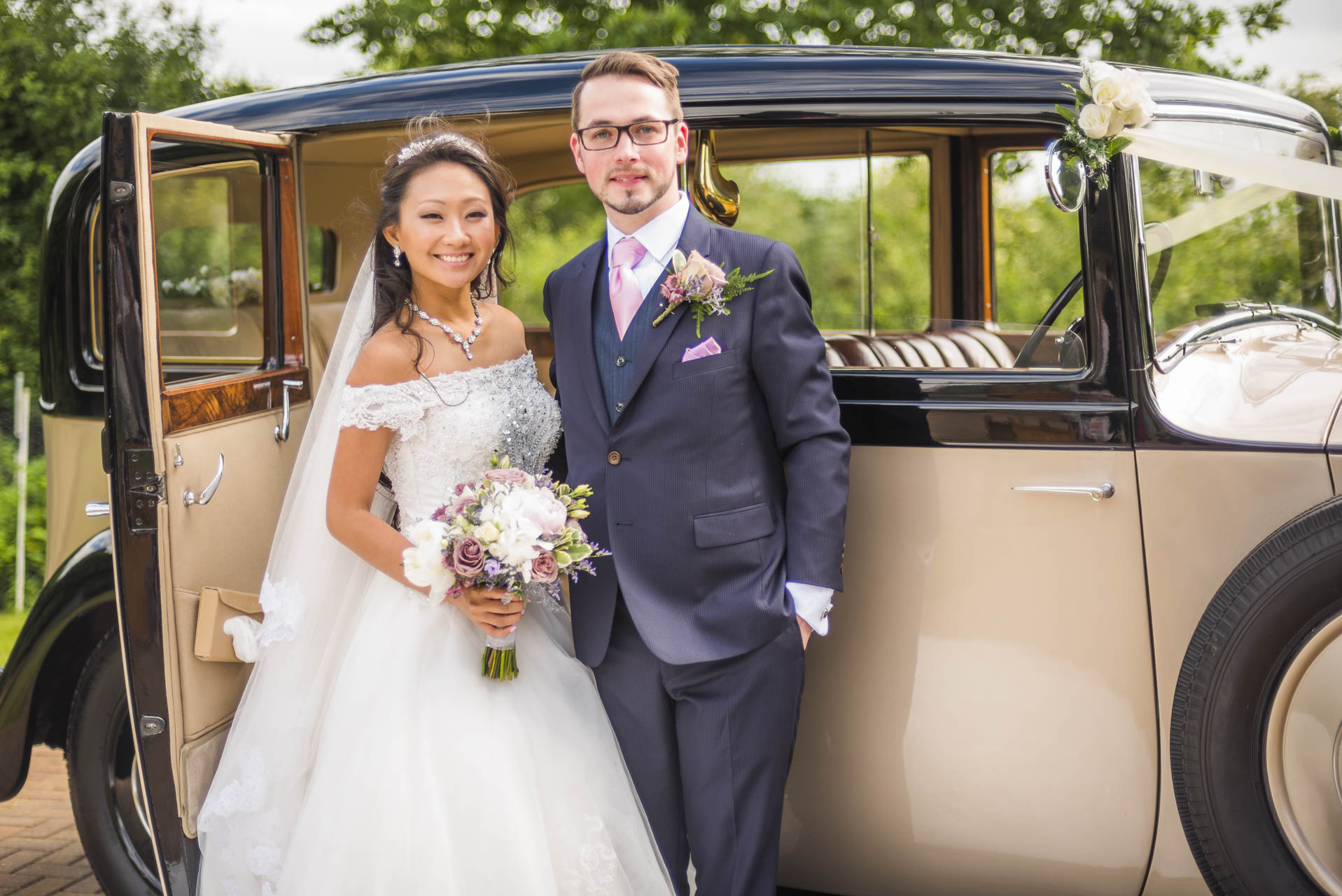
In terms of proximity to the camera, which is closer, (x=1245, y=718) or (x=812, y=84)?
(x=1245, y=718)

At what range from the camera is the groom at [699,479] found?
2189 millimetres

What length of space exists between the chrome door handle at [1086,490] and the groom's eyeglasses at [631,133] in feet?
3.55

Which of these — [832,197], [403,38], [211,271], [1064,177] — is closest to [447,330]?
[1064,177]

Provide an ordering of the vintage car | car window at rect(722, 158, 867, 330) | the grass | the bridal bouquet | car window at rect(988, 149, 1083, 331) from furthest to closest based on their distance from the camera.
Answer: the grass → car window at rect(988, 149, 1083, 331) → car window at rect(722, 158, 867, 330) → the vintage car → the bridal bouquet

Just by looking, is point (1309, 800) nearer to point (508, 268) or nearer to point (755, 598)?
point (755, 598)

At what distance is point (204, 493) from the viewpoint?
2.37m

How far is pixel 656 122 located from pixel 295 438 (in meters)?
1.27

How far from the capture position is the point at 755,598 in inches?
86.0

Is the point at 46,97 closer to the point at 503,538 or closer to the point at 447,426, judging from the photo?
the point at 447,426

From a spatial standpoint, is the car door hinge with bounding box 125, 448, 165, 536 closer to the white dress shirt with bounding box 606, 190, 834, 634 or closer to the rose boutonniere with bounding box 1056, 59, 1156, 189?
the white dress shirt with bounding box 606, 190, 834, 634

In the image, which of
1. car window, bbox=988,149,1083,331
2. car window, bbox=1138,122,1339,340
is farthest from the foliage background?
car window, bbox=1138,122,1339,340

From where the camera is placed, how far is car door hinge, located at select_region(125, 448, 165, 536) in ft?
7.50

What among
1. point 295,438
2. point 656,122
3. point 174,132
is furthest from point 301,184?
point 656,122

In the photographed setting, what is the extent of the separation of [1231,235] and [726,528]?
2.14 meters
